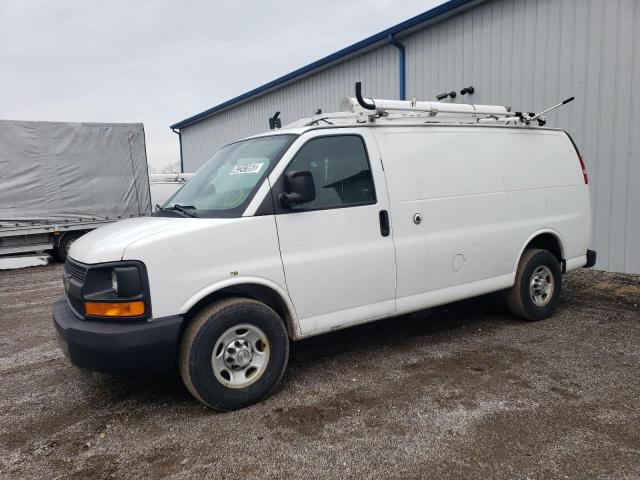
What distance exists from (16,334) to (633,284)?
8303 millimetres

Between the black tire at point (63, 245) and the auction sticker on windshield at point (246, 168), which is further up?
the auction sticker on windshield at point (246, 168)

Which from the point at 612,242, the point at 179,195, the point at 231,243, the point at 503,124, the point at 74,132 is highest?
the point at 74,132

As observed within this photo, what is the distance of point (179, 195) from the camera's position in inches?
179

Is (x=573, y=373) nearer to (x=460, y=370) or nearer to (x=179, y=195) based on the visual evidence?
(x=460, y=370)

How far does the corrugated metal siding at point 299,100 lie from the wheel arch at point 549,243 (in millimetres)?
4921

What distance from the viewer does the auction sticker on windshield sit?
3.97 metres

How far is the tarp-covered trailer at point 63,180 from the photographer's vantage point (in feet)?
37.0

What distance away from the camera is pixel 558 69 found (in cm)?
809

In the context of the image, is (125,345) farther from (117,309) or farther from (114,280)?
(114,280)

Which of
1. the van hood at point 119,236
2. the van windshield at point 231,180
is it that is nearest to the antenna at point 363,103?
the van windshield at point 231,180

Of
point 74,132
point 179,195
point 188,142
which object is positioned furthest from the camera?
point 188,142

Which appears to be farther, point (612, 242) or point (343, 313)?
point (612, 242)

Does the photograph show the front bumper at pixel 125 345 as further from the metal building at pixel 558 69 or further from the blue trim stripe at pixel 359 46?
the blue trim stripe at pixel 359 46

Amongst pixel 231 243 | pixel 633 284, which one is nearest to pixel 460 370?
pixel 231 243
